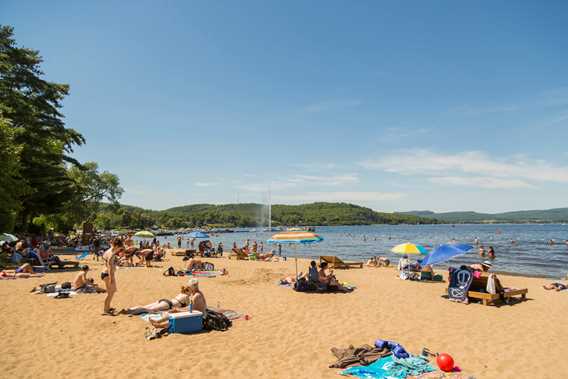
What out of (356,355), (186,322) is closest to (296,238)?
(186,322)

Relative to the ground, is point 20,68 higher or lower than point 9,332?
higher

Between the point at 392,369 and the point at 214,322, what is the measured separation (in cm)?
406

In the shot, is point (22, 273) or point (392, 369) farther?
point (22, 273)

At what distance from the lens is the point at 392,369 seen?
5.76 meters

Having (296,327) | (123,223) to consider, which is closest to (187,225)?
(123,223)

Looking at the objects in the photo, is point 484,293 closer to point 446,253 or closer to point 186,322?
point 446,253

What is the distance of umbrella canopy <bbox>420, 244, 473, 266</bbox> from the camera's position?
11.8 m

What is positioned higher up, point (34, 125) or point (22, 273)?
point (34, 125)

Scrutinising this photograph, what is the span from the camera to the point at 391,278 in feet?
55.9

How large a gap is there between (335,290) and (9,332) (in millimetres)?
9621

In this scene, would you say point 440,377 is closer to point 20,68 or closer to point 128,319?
point 128,319

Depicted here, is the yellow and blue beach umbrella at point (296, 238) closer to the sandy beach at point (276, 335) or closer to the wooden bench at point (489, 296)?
the sandy beach at point (276, 335)

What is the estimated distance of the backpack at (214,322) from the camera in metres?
7.99

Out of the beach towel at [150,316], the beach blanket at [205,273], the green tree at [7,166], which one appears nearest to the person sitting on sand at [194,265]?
the beach blanket at [205,273]
